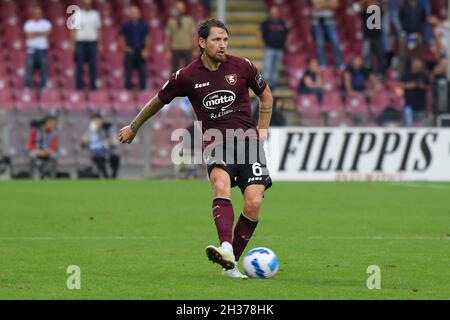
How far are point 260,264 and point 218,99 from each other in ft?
4.81

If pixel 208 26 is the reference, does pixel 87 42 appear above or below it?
below

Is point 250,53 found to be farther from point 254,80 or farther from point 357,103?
point 254,80

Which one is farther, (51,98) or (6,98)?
(6,98)

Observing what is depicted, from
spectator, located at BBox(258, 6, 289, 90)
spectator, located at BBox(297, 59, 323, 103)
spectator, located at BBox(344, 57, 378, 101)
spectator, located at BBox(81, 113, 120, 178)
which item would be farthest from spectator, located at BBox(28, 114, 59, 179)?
spectator, located at BBox(344, 57, 378, 101)

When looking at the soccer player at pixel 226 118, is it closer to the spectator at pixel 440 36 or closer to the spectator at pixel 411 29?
the spectator at pixel 411 29

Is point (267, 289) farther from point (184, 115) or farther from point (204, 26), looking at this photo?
point (184, 115)

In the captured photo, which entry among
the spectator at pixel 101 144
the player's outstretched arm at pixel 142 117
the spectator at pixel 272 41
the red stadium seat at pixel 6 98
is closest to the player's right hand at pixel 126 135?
the player's outstretched arm at pixel 142 117

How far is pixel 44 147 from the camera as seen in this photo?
24047 millimetres

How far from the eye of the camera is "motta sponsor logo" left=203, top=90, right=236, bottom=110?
33.1 feet

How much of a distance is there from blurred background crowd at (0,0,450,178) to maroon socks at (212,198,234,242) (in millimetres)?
13915

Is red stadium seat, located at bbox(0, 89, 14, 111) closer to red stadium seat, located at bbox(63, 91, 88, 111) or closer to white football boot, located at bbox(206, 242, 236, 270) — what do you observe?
red stadium seat, located at bbox(63, 91, 88, 111)

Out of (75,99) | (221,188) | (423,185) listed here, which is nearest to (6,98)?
(75,99)
